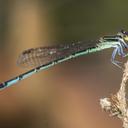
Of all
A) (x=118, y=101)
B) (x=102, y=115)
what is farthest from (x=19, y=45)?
(x=118, y=101)

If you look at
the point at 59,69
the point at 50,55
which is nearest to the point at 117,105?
the point at 50,55

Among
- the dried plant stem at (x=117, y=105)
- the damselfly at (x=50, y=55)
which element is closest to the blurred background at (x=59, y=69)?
the damselfly at (x=50, y=55)

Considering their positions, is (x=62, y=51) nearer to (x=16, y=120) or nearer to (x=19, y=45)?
(x=16, y=120)

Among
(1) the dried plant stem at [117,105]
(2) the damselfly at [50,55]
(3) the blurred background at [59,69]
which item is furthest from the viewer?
(3) the blurred background at [59,69]

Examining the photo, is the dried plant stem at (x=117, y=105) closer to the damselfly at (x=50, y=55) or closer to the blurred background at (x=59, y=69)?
the damselfly at (x=50, y=55)

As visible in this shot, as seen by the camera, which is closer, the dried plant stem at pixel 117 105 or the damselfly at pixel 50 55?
the dried plant stem at pixel 117 105

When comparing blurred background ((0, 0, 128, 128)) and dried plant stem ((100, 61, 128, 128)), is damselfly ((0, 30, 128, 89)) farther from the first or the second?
blurred background ((0, 0, 128, 128))

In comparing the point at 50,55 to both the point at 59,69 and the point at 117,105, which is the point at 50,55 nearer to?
the point at 117,105

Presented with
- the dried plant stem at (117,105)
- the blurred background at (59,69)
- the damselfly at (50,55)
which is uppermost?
the blurred background at (59,69)
